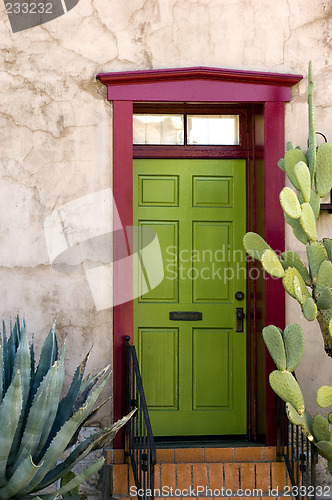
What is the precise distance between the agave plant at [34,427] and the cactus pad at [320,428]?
4.27 ft

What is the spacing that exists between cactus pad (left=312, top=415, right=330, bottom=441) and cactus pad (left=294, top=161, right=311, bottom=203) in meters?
1.44

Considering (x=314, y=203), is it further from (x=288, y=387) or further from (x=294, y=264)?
(x=288, y=387)

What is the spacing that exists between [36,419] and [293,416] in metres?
1.62

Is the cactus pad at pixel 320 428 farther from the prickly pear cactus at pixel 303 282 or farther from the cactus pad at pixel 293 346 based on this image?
the cactus pad at pixel 293 346

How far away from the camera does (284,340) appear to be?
190 inches

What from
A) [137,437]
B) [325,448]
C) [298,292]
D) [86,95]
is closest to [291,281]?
[298,292]

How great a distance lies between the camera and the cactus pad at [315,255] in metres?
4.85

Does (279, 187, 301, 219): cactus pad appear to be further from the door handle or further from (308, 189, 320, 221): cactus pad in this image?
the door handle

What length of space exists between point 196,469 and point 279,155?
97.6 inches

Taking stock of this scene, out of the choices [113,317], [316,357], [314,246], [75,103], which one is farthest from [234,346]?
[75,103]

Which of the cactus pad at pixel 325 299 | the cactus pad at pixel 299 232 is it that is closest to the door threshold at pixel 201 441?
the cactus pad at pixel 325 299

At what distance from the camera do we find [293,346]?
474 centimetres

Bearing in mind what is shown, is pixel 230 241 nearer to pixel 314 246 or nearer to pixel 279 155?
pixel 279 155

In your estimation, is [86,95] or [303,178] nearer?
[303,178]
